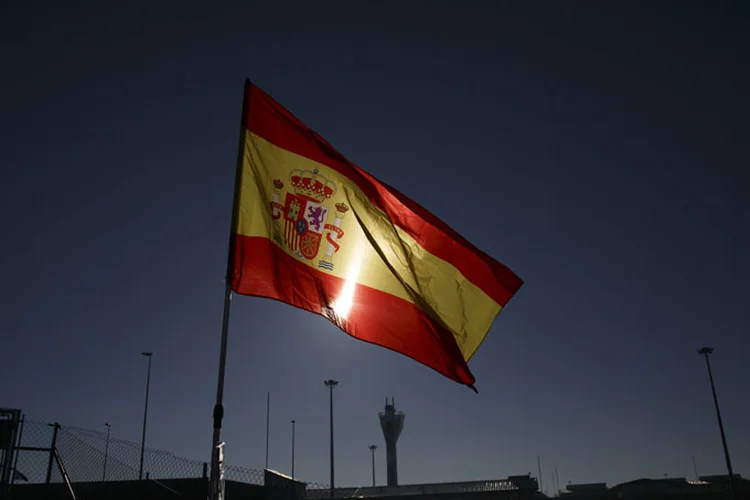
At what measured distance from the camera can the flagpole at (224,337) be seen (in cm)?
628

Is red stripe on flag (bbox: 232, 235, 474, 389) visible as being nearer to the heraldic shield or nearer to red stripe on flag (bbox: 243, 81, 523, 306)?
the heraldic shield

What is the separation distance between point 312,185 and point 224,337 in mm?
2509

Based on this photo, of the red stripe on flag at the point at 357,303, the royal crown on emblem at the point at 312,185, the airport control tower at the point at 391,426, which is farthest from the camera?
the airport control tower at the point at 391,426

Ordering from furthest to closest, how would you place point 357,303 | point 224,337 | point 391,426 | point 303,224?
point 391,426 → point 357,303 → point 303,224 → point 224,337

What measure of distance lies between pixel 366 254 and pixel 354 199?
0.74 meters

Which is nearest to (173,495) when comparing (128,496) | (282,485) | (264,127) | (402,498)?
(128,496)

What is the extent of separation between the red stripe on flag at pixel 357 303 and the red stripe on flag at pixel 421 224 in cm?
95

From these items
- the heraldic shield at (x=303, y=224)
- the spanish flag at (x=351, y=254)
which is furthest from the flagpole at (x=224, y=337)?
the heraldic shield at (x=303, y=224)

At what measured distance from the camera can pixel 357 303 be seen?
337 inches

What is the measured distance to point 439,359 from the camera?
865 centimetres

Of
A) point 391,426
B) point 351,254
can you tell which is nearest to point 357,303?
point 351,254

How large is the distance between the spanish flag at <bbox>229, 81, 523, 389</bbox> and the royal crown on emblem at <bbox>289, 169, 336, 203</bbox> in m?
0.01

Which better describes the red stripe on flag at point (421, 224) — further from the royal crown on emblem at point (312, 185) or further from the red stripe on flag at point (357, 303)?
the red stripe on flag at point (357, 303)

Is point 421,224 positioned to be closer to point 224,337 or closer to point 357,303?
point 357,303
